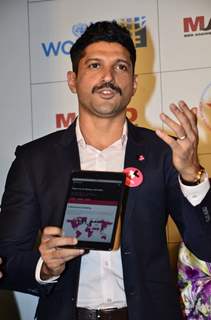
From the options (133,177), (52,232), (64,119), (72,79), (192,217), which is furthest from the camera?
(64,119)

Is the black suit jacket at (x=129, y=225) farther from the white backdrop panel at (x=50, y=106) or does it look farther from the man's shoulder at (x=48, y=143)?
the white backdrop panel at (x=50, y=106)

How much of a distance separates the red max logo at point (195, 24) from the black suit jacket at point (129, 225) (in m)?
1.16

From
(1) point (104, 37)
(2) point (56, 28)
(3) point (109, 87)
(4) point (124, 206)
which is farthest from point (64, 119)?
(4) point (124, 206)

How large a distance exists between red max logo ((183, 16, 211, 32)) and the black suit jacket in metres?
1.16

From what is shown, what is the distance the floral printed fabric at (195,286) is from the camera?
2.04m

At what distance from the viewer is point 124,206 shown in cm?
154

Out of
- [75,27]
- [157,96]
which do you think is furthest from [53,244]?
[75,27]

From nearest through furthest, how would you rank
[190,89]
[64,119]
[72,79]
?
[72,79] < [190,89] < [64,119]

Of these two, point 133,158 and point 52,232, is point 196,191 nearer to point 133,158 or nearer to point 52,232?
point 133,158

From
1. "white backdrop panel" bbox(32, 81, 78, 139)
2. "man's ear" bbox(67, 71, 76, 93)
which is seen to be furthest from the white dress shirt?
"white backdrop panel" bbox(32, 81, 78, 139)

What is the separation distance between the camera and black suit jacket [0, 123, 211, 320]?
1562mm

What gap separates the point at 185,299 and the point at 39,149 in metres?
0.89

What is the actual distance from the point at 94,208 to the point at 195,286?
2.77ft

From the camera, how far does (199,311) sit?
206cm
